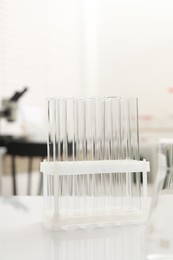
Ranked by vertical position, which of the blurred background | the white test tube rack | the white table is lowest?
the white table

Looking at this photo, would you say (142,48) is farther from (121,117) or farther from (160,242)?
(160,242)

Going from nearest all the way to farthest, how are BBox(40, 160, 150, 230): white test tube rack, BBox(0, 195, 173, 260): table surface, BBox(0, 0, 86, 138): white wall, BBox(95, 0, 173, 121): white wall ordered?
BBox(0, 195, 173, 260): table surface < BBox(40, 160, 150, 230): white test tube rack < BBox(0, 0, 86, 138): white wall < BBox(95, 0, 173, 121): white wall

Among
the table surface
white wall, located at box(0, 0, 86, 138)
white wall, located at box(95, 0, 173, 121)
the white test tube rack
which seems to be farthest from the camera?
white wall, located at box(95, 0, 173, 121)

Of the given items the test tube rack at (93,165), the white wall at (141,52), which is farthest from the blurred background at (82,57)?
the test tube rack at (93,165)

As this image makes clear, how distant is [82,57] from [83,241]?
2.77 m

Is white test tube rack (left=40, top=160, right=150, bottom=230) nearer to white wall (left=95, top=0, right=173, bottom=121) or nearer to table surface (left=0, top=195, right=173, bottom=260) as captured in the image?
table surface (left=0, top=195, right=173, bottom=260)

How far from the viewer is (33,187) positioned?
2.88 metres

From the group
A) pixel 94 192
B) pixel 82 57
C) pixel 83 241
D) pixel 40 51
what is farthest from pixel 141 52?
pixel 83 241

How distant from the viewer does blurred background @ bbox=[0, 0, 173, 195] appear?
2684 mm

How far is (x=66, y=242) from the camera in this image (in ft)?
1.73

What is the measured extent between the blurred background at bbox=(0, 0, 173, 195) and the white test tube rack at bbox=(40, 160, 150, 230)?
1.86 meters

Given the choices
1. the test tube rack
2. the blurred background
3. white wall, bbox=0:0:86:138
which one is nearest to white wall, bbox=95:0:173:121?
the blurred background

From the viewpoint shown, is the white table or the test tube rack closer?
the white table

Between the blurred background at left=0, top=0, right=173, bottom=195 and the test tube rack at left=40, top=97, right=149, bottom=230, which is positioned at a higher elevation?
the blurred background at left=0, top=0, right=173, bottom=195
